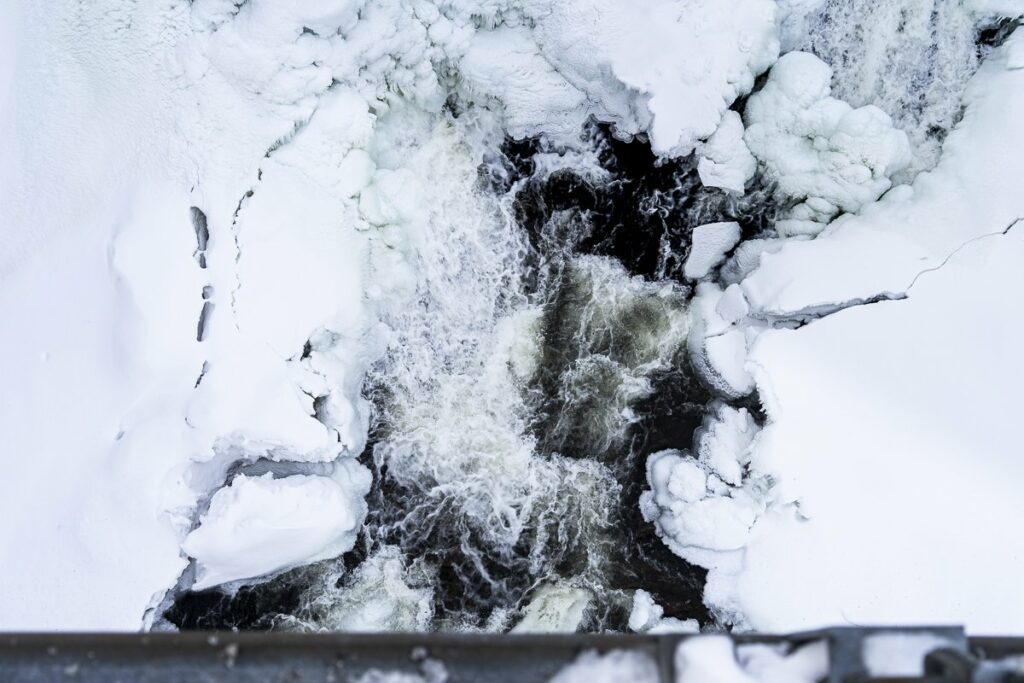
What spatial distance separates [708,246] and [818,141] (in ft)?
2.54

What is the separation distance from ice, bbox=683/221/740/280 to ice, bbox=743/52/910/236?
0.37 meters

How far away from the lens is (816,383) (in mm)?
3357

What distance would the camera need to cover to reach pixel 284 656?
196cm

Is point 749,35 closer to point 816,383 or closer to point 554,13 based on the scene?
point 554,13

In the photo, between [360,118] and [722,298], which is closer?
[360,118]

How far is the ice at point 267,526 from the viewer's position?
3113 millimetres

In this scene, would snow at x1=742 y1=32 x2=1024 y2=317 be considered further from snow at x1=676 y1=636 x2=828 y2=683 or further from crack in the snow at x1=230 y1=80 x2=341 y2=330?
crack in the snow at x1=230 y1=80 x2=341 y2=330

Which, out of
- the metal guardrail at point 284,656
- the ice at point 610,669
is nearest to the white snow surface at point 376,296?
the metal guardrail at point 284,656

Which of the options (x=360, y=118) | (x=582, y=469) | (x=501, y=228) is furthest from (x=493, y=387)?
(x=360, y=118)

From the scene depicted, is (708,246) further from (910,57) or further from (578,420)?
(910,57)

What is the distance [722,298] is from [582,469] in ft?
4.07

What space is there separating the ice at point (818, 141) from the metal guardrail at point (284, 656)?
2.30 meters

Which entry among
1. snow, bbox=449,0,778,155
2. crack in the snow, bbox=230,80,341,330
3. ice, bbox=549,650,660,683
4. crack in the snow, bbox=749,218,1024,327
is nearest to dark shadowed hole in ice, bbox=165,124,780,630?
snow, bbox=449,0,778,155

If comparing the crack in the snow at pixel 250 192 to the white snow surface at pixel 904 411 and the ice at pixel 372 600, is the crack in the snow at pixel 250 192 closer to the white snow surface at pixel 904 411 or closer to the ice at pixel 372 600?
the ice at pixel 372 600
